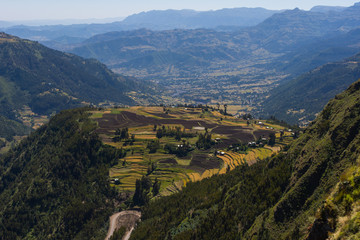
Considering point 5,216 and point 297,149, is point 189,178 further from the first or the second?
point 5,216

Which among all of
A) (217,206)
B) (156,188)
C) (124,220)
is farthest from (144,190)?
(217,206)

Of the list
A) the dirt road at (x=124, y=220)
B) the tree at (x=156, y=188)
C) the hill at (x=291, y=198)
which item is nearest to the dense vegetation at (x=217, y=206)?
the hill at (x=291, y=198)

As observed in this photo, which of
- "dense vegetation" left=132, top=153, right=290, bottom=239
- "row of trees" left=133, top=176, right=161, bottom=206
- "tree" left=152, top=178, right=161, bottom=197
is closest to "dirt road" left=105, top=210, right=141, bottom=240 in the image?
"row of trees" left=133, top=176, right=161, bottom=206

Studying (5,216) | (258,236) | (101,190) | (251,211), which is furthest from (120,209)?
(258,236)

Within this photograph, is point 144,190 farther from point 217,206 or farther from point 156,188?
point 217,206

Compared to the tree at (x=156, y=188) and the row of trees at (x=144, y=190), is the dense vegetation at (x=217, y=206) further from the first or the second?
the tree at (x=156, y=188)

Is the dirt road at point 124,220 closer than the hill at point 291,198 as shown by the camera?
No
